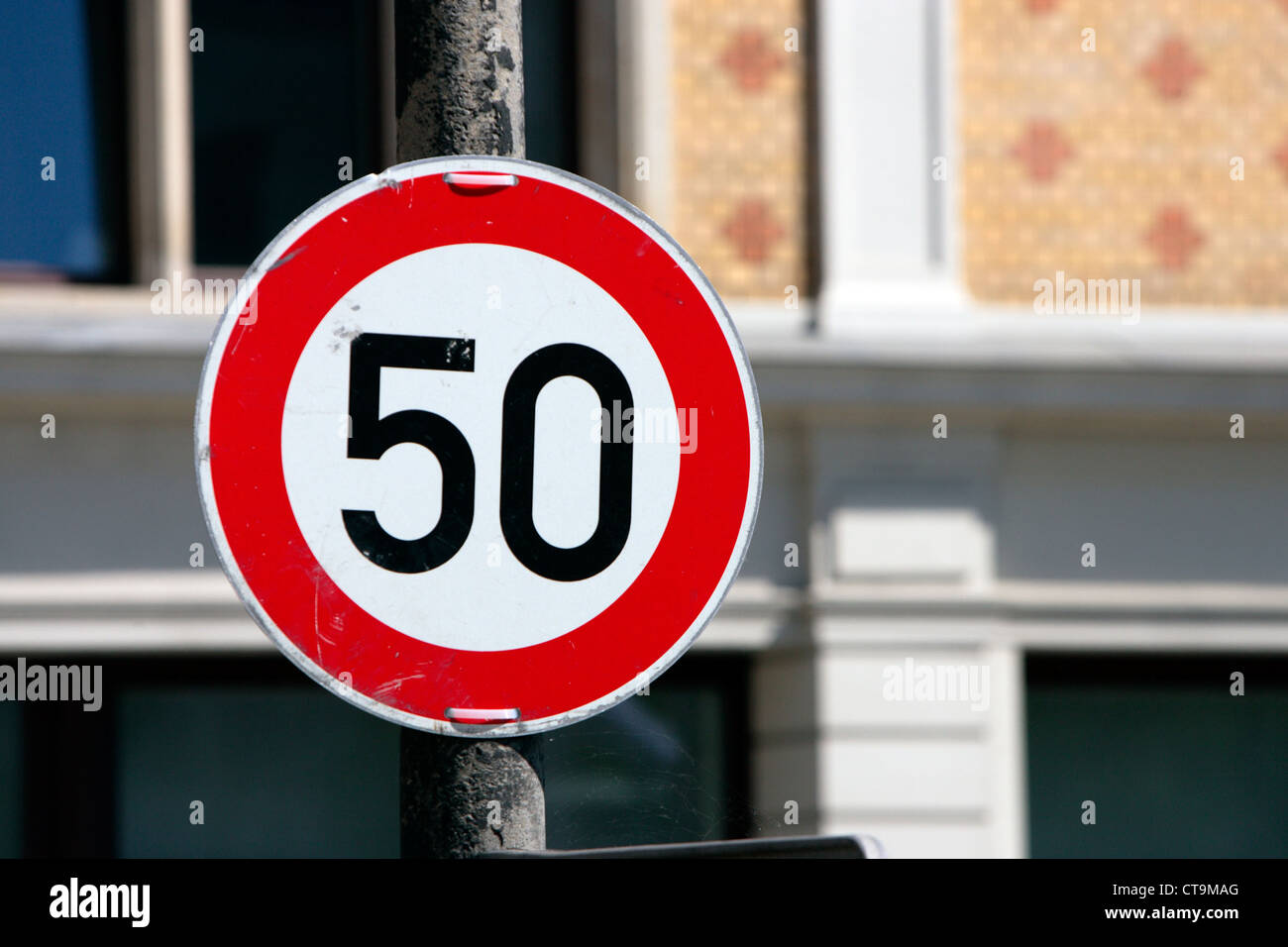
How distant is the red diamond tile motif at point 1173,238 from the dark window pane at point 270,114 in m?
3.06

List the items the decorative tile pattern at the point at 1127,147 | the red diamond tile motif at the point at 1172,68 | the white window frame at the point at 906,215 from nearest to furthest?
the white window frame at the point at 906,215
the decorative tile pattern at the point at 1127,147
the red diamond tile motif at the point at 1172,68

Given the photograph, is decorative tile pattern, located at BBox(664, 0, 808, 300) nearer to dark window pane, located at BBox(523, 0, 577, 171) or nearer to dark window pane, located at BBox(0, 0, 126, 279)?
dark window pane, located at BBox(523, 0, 577, 171)

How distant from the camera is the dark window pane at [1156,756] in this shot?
6199 millimetres

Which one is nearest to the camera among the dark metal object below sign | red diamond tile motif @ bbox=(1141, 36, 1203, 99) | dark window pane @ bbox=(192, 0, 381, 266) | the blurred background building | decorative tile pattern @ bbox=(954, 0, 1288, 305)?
the dark metal object below sign

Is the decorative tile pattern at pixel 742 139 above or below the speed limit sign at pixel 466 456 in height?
above

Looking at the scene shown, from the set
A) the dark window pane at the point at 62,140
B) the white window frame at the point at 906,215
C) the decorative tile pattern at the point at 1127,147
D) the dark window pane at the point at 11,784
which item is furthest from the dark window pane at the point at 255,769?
the decorative tile pattern at the point at 1127,147

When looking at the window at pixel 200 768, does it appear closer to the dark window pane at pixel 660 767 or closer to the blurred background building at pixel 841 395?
the blurred background building at pixel 841 395

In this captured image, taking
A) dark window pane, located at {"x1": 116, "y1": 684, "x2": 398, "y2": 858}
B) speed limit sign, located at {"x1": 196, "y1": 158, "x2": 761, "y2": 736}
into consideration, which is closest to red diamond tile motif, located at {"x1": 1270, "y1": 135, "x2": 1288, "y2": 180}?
dark window pane, located at {"x1": 116, "y1": 684, "x2": 398, "y2": 858}

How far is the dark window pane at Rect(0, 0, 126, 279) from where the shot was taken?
598cm

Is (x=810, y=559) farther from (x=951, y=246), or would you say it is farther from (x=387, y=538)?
(x=387, y=538)

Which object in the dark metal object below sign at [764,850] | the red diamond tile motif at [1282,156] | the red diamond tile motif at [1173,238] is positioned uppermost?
the red diamond tile motif at [1282,156]

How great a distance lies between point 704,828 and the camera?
10.1 feet

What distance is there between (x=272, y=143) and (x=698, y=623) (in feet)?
15.3

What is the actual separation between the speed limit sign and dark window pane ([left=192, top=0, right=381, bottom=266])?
171 inches
